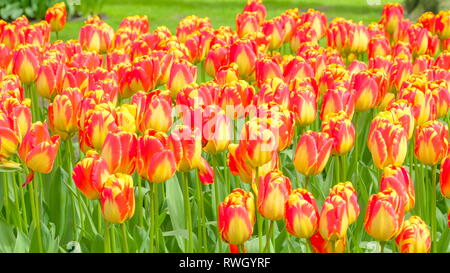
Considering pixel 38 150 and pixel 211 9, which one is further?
pixel 211 9

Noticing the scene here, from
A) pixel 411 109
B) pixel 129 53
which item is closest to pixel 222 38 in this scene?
pixel 129 53

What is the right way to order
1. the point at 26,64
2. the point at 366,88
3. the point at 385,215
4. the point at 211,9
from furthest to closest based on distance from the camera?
the point at 211,9 → the point at 26,64 → the point at 366,88 → the point at 385,215

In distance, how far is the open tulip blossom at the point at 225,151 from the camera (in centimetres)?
277

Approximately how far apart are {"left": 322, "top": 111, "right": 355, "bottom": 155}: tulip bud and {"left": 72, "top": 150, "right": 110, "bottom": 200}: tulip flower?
35.0 inches

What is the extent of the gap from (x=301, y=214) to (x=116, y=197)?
573mm

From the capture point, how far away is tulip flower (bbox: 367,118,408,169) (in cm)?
314

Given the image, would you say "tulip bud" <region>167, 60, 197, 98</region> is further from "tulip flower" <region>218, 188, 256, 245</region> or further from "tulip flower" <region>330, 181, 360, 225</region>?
"tulip flower" <region>330, 181, 360, 225</region>

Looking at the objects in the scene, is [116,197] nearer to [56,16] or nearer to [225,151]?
[225,151]

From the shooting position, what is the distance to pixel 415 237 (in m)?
2.73

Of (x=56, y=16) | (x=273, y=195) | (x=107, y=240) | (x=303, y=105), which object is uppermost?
(x=56, y=16)

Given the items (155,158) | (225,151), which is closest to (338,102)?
(225,151)

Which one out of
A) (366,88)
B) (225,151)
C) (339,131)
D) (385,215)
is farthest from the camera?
(366,88)
